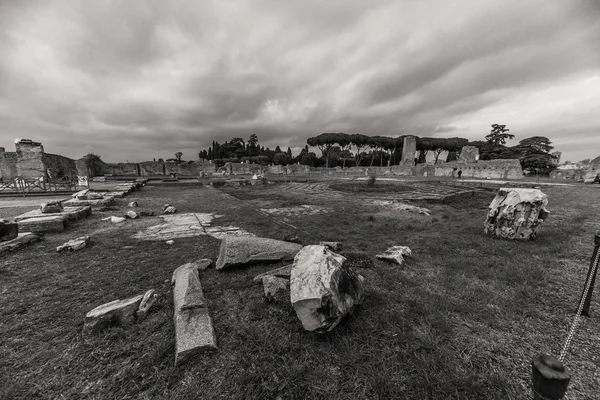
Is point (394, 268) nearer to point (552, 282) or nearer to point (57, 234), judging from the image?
point (552, 282)

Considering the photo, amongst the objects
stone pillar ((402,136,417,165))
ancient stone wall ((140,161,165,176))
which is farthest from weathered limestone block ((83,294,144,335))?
stone pillar ((402,136,417,165))

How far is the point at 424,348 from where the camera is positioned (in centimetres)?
198

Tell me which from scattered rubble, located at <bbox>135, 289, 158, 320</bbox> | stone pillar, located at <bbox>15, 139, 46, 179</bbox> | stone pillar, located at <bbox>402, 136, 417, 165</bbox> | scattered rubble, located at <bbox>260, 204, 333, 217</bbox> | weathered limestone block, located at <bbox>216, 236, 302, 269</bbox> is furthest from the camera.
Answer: stone pillar, located at <bbox>402, 136, 417, 165</bbox>

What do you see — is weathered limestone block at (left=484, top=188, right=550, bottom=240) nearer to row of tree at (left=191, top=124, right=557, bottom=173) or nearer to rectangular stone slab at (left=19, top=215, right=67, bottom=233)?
rectangular stone slab at (left=19, top=215, right=67, bottom=233)

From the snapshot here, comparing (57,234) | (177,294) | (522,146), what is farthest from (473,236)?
(522,146)

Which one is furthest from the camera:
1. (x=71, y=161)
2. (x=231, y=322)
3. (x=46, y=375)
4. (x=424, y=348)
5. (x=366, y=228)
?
(x=71, y=161)

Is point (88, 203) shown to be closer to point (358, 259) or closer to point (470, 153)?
point (358, 259)

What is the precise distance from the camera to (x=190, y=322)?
215cm

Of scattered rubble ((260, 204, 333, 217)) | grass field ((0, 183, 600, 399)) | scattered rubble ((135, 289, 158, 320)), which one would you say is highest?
scattered rubble ((135, 289, 158, 320))

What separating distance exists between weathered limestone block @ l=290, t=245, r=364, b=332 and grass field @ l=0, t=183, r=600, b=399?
0.19 m

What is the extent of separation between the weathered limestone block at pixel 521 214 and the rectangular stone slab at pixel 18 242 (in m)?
9.72

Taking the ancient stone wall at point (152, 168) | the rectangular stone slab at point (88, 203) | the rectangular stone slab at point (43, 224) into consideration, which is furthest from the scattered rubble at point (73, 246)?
the ancient stone wall at point (152, 168)

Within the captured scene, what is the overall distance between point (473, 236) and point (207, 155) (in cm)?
8697

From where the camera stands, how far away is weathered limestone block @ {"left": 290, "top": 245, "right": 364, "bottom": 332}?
81.0 inches
